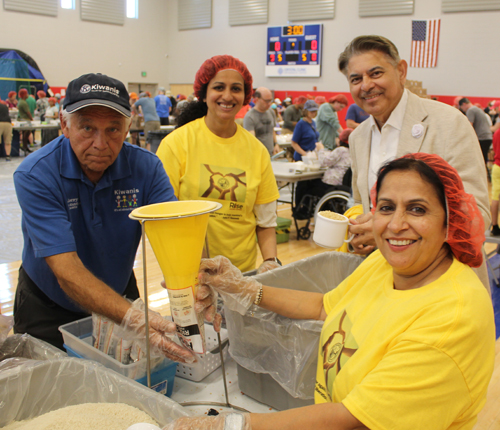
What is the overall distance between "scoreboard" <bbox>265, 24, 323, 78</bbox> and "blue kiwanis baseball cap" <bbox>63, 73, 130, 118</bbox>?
15104mm

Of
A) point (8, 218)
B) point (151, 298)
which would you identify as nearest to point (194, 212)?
point (151, 298)

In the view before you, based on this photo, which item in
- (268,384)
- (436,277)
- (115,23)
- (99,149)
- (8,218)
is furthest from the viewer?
(115,23)

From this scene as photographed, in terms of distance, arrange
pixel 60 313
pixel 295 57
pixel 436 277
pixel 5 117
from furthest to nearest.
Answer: pixel 295 57 < pixel 5 117 < pixel 60 313 < pixel 436 277

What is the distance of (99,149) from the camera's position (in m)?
1.42

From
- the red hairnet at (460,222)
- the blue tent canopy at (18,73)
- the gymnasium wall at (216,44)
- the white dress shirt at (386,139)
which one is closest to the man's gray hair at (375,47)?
the white dress shirt at (386,139)

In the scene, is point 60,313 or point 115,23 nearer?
point 60,313

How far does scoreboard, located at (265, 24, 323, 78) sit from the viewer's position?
15.3 metres

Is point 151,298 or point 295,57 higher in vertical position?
point 295,57

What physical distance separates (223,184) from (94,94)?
796 millimetres

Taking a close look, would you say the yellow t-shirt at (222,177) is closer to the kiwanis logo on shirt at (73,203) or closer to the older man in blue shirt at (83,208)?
the older man in blue shirt at (83,208)

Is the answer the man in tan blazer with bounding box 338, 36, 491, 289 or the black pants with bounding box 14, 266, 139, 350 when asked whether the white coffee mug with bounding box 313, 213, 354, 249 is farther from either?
the black pants with bounding box 14, 266, 139, 350

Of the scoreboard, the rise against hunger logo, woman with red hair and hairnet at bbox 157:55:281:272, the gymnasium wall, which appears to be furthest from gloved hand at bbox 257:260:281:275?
the scoreboard

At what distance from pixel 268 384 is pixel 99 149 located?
35.3 inches

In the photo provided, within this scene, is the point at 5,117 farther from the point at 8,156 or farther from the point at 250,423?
the point at 250,423
